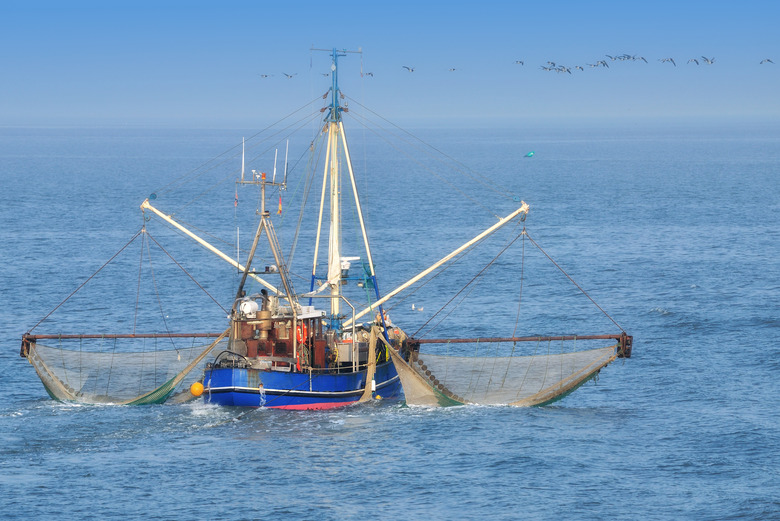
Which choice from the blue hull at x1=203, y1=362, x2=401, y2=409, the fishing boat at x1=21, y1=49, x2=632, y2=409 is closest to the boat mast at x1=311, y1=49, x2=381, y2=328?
the fishing boat at x1=21, y1=49, x2=632, y2=409

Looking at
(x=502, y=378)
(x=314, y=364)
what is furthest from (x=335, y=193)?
(x=502, y=378)

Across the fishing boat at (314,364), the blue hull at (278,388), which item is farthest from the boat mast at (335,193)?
the blue hull at (278,388)

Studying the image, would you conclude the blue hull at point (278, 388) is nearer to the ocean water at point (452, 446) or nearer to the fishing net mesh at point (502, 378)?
the ocean water at point (452, 446)

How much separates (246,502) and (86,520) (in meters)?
6.71

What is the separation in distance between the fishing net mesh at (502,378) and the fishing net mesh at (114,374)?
432 inches

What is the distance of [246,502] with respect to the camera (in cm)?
5225

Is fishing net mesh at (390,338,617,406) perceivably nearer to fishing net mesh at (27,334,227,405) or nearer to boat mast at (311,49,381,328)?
boat mast at (311,49,381,328)

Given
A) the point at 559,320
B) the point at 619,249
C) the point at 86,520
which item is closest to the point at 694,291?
the point at 559,320

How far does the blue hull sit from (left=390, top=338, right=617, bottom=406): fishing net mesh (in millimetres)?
3398

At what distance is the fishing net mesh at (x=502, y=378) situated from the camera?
6475 cm

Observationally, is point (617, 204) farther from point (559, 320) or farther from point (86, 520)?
point (86, 520)

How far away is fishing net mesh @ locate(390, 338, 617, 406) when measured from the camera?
212ft

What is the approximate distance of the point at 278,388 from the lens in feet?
209

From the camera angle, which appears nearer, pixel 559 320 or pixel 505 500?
pixel 505 500
